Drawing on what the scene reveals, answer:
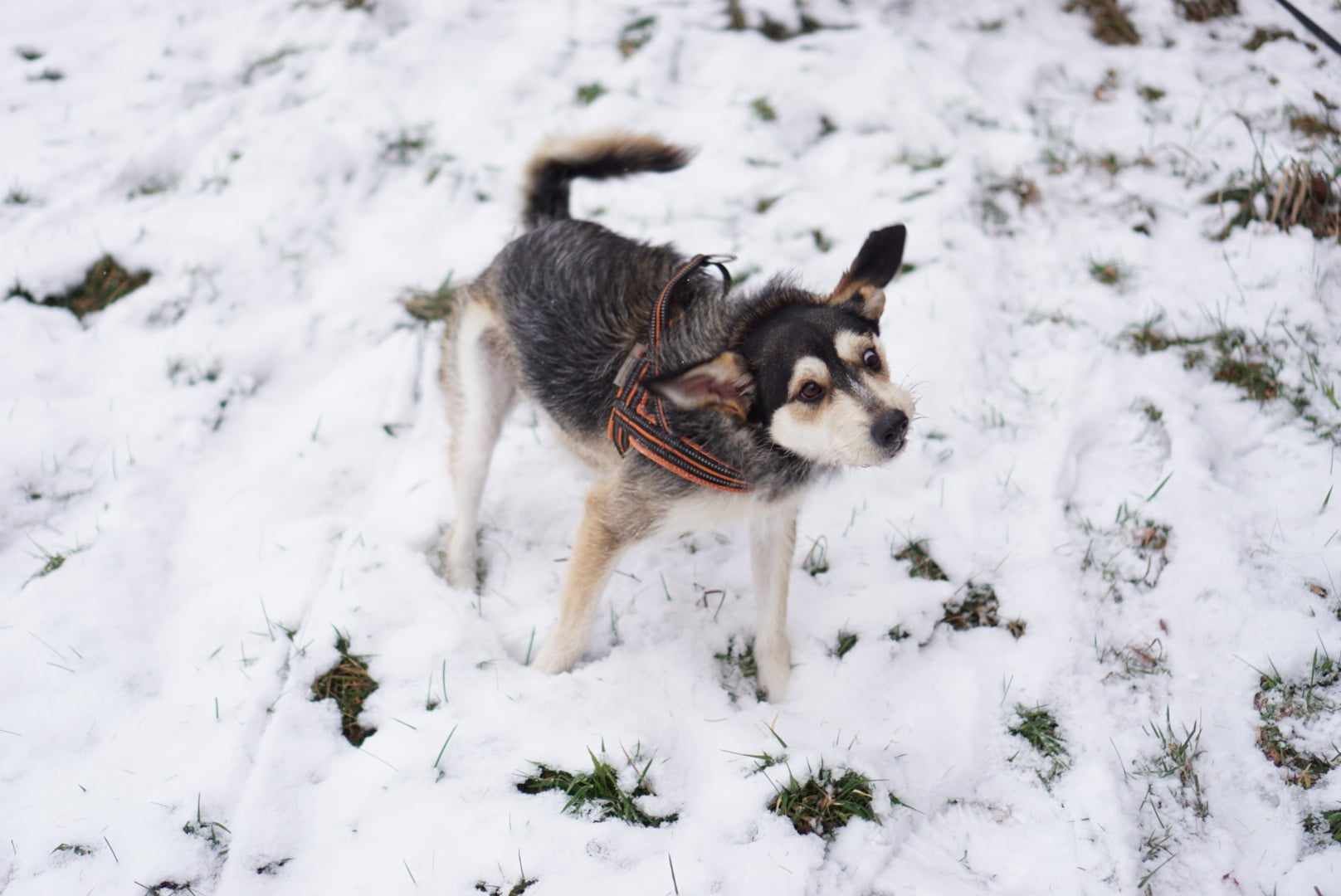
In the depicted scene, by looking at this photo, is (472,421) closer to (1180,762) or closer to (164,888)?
(164,888)

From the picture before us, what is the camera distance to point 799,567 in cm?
367

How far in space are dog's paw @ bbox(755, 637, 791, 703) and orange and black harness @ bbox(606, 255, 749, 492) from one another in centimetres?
71

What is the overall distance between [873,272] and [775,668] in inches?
57.1

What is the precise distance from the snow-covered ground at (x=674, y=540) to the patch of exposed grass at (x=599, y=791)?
43mm

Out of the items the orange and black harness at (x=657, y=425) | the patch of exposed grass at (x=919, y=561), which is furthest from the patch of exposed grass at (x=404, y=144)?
the patch of exposed grass at (x=919, y=561)

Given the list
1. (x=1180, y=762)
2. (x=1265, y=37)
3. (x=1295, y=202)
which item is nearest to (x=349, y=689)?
(x=1180, y=762)

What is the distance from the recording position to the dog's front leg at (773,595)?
124 inches

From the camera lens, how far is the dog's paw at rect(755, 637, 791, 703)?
126 inches

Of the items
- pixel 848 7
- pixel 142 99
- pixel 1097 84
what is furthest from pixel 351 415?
pixel 1097 84

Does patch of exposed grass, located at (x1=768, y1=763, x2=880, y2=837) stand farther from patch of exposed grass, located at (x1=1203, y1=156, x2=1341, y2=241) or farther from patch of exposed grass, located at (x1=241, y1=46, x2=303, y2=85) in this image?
patch of exposed grass, located at (x1=241, y1=46, x2=303, y2=85)

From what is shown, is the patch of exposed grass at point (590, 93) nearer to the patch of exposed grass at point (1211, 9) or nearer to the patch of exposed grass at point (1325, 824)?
the patch of exposed grass at point (1211, 9)

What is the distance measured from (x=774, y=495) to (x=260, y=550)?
2.22m

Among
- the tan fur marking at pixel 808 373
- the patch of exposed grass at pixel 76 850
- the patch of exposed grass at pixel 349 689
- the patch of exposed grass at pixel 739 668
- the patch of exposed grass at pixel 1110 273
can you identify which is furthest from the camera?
the patch of exposed grass at pixel 1110 273

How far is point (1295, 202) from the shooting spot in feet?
14.8
